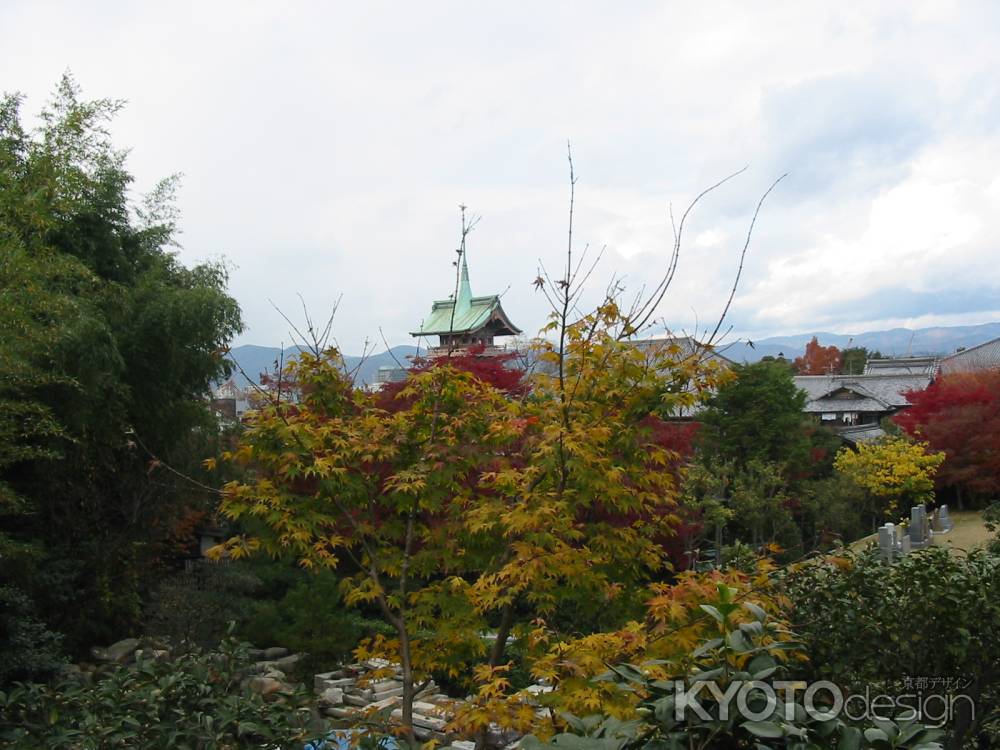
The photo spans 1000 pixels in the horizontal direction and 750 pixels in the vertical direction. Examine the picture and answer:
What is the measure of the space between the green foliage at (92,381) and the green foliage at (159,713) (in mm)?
3872

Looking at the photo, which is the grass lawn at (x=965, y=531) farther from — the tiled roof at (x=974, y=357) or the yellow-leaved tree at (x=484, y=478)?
the tiled roof at (x=974, y=357)

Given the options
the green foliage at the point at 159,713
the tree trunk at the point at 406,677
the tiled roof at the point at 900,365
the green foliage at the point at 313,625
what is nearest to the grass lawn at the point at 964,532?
the green foliage at the point at 313,625

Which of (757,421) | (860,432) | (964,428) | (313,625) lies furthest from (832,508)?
(313,625)

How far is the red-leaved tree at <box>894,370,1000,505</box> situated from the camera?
51.4 feet

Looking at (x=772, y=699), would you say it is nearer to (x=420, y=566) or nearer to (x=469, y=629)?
(x=469, y=629)

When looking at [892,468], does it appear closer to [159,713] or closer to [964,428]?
[964,428]

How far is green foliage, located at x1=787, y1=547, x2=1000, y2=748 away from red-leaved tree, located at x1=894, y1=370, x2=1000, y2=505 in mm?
14036

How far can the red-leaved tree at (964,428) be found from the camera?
15664 millimetres

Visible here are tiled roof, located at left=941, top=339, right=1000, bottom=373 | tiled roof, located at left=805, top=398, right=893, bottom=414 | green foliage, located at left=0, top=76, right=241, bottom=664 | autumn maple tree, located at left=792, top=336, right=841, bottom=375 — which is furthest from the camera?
autumn maple tree, located at left=792, top=336, right=841, bottom=375

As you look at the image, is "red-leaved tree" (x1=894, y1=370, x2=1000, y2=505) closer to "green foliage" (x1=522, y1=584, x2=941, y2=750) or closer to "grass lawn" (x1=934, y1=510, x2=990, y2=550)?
"grass lawn" (x1=934, y1=510, x2=990, y2=550)

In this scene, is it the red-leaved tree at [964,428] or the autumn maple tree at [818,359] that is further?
the autumn maple tree at [818,359]

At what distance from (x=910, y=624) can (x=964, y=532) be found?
1406cm

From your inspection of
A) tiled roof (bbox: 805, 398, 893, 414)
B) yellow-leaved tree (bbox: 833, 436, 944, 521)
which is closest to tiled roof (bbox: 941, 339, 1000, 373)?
tiled roof (bbox: 805, 398, 893, 414)

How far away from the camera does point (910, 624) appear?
11.7 ft
